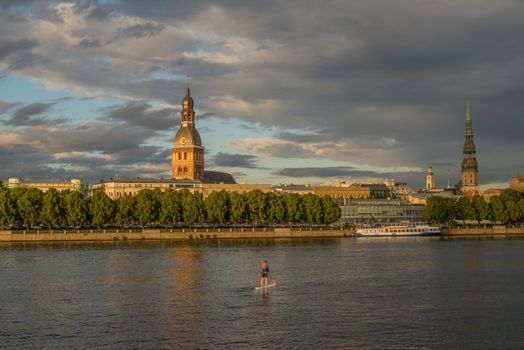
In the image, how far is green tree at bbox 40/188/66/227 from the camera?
139875 mm

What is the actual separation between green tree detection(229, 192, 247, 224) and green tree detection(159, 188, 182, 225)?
35.8ft

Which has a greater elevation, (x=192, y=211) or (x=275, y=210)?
(x=275, y=210)

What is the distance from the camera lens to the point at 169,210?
493ft

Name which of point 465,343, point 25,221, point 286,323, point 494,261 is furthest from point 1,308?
point 25,221

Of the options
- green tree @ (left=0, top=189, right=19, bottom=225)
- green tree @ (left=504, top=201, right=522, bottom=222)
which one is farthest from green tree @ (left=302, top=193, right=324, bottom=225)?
green tree @ (left=0, top=189, right=19, bottom=225)

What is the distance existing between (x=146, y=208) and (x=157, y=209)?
158 inches

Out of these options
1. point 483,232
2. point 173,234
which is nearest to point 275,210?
point 173,234

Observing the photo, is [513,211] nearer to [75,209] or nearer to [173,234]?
[173,234]

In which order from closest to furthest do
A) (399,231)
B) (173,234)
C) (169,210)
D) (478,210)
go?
(173,234), (169,210), (399,231), (478,210)

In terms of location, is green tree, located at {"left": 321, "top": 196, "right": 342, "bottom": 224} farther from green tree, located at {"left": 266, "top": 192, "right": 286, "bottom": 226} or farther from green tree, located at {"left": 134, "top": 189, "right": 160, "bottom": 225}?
green tree, located at {"left": 134, "top": 189, "right": 160, "bottom": 225}

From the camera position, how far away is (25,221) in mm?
141000

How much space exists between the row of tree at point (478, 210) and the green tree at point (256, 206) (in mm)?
43848

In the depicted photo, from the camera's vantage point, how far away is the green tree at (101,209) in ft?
475

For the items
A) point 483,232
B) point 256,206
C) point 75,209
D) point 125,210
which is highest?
point 256,206
